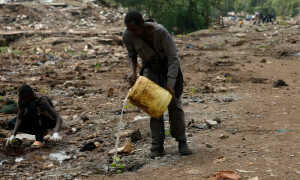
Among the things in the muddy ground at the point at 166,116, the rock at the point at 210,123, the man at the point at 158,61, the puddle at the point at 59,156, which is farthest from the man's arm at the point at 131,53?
the rock at the point at 210,123

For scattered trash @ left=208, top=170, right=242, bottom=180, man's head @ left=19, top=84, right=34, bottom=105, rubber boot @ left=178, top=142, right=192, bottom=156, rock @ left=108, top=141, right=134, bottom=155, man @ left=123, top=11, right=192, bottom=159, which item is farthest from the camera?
man's head @ left=19, top=84, right=34, bottom=105

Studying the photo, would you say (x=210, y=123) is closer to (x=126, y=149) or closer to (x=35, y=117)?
(x=126, y=149)

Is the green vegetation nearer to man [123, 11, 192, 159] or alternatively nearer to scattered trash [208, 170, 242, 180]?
man [123, 11, 192, 159]

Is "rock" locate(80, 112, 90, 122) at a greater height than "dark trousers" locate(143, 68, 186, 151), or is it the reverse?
"dark trousers" locate(143, 68, 186, 151)

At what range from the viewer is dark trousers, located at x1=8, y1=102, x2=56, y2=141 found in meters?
3.90

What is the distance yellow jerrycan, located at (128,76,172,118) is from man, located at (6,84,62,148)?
1380mm

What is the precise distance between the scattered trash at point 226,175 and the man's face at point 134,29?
1.25m

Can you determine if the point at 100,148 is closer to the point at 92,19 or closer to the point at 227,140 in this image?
the point at 227,140

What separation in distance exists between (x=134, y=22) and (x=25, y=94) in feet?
5.46

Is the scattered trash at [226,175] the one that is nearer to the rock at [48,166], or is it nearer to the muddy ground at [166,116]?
the muddy ground at [166,116]

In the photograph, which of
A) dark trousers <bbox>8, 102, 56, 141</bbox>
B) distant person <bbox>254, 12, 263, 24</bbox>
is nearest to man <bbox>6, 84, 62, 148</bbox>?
dark trousers <bbox>8, 102, 56, 141</bbox>

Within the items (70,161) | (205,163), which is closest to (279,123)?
(205,163)

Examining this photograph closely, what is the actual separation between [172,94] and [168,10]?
58.8 feet

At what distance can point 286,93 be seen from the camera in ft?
19.7
